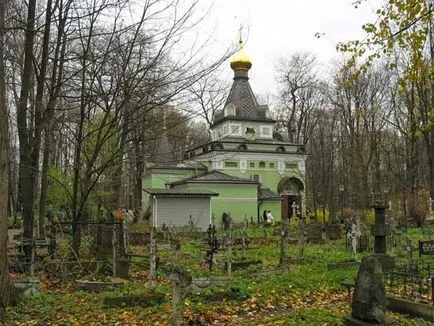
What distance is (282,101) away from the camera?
156ft

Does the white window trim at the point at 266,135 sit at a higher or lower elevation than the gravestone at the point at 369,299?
higher

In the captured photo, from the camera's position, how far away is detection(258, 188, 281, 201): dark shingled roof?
1449 inches

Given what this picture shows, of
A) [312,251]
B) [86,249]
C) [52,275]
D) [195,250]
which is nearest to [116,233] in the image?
[86,249]

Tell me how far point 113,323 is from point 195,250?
411 inches

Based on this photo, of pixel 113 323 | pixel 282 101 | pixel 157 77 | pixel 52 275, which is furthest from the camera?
pixel 282 101

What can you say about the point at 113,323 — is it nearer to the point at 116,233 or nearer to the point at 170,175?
the point at 116,233

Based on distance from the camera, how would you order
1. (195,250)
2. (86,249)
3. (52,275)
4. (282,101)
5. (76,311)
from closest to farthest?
(76,311)
(52,275)
(86,249)
(195,250)
(282,101)

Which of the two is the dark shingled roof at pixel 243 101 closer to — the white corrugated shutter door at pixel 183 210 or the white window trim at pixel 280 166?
the white window trim at pixel 280 166

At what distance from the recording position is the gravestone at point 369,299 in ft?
19.5

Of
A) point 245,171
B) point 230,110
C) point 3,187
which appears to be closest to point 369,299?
point 3,187

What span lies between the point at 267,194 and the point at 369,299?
104 feet

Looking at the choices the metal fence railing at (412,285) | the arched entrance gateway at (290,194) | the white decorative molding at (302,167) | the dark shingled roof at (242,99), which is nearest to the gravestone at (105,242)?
the metal fence railing at (412,285)

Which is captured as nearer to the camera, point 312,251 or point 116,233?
point 116,233

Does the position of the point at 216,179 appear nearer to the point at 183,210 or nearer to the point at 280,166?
the point at 183,210
